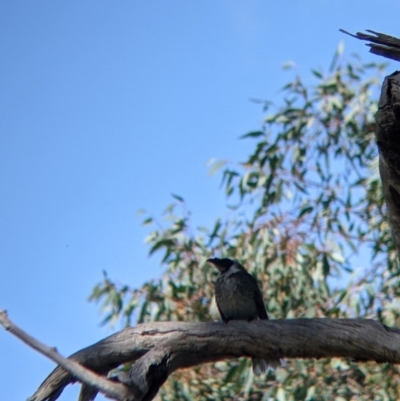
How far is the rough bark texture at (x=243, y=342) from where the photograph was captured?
129 inches

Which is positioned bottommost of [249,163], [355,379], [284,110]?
[355,379]

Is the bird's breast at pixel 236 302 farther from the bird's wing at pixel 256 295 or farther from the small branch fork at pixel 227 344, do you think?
the small branch fork at pixel 227 344

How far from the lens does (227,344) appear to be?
11.1 feet

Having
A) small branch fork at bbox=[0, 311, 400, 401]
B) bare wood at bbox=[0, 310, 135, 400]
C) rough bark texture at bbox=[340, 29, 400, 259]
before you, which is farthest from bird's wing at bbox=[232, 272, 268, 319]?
Result: bare wood at bbox=[0, 310, 135, 400]

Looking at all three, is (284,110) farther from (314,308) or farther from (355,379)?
(355,379)

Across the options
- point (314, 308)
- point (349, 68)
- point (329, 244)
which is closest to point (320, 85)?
point (349, 68)

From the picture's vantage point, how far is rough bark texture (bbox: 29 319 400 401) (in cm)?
327

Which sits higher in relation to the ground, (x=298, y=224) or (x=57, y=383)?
(x=298, y=224)

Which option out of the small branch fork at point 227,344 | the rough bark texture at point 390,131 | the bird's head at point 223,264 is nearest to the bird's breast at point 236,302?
the bird's head at point 223,264

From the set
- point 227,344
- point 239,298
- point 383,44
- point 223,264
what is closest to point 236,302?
point 239,298

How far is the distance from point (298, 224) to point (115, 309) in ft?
5.83

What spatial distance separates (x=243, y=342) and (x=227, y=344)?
0.06 metres

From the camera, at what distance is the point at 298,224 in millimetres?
7547

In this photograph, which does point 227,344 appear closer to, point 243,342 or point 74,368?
point 243,342
